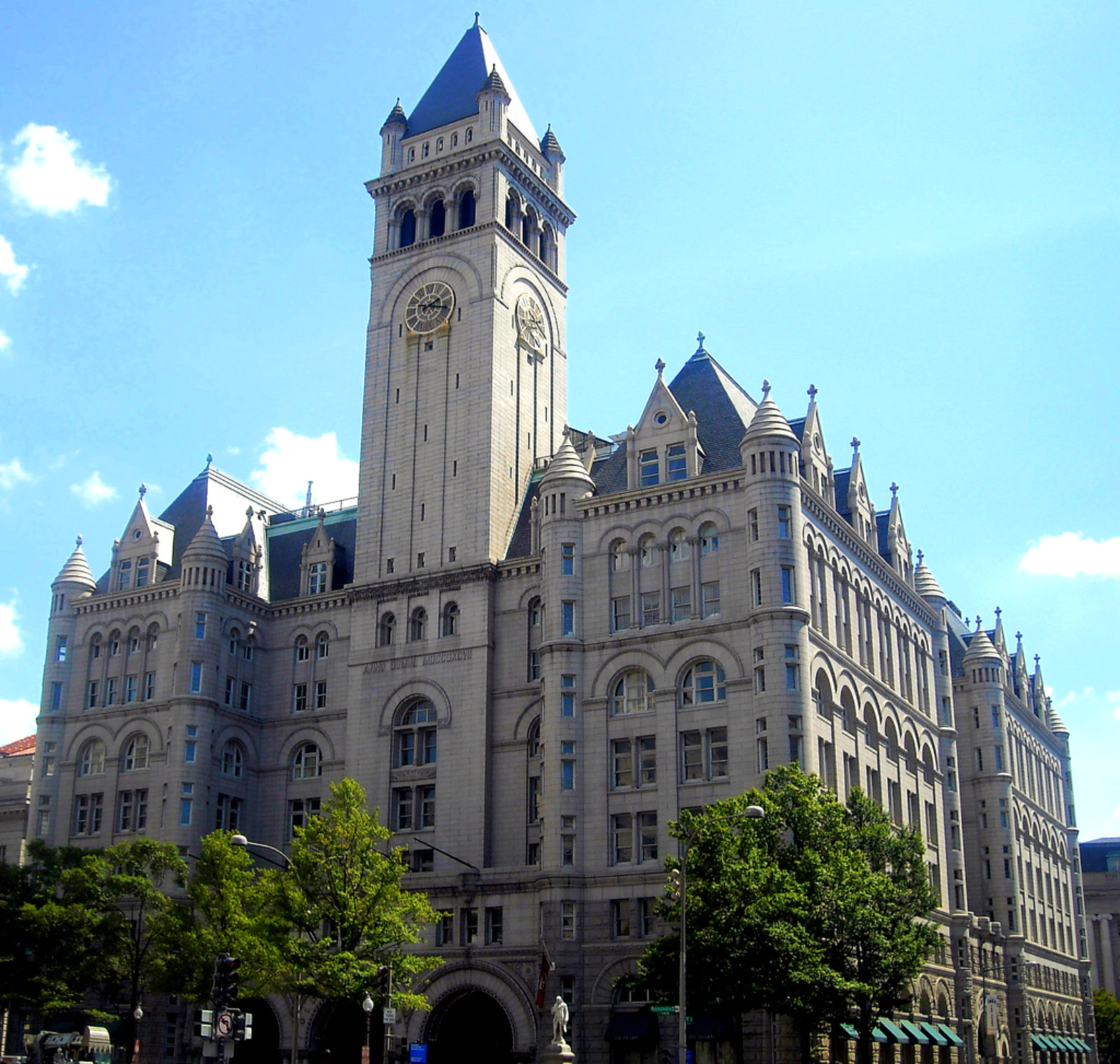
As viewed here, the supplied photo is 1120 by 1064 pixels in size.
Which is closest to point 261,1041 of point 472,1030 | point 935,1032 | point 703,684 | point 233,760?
point 472,1030

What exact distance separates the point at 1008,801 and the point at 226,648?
5548cm

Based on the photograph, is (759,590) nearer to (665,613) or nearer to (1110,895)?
(665,613)

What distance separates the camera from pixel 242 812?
8438 cm

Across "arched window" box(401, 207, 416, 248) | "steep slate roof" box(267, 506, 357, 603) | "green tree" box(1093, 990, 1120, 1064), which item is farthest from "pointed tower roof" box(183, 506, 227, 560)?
"green tree" box(1093, 990, 1120, 1064)

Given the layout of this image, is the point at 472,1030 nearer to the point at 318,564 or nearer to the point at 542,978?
the point at 542,978

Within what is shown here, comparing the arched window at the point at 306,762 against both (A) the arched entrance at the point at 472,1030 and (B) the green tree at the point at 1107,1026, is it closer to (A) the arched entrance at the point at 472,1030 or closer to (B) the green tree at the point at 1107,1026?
(A) the arched entrance at the point at 472,1030

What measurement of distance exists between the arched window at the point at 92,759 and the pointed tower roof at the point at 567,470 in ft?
113

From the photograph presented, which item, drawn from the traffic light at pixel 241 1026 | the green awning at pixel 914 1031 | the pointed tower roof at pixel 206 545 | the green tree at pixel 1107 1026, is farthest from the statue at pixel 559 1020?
the green tree at pixel 1107 1026

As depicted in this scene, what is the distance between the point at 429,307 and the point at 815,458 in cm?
2678

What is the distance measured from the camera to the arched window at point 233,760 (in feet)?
275

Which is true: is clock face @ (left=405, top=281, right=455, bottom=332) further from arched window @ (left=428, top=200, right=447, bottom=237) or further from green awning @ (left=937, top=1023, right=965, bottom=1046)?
green awning @ (left=937, top=1023, right=965, bottom=1046)

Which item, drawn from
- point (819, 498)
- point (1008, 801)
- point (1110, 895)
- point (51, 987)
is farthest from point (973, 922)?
point (1110, 895)

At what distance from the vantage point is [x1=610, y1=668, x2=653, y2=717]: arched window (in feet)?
228

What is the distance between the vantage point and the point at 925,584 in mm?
92938
